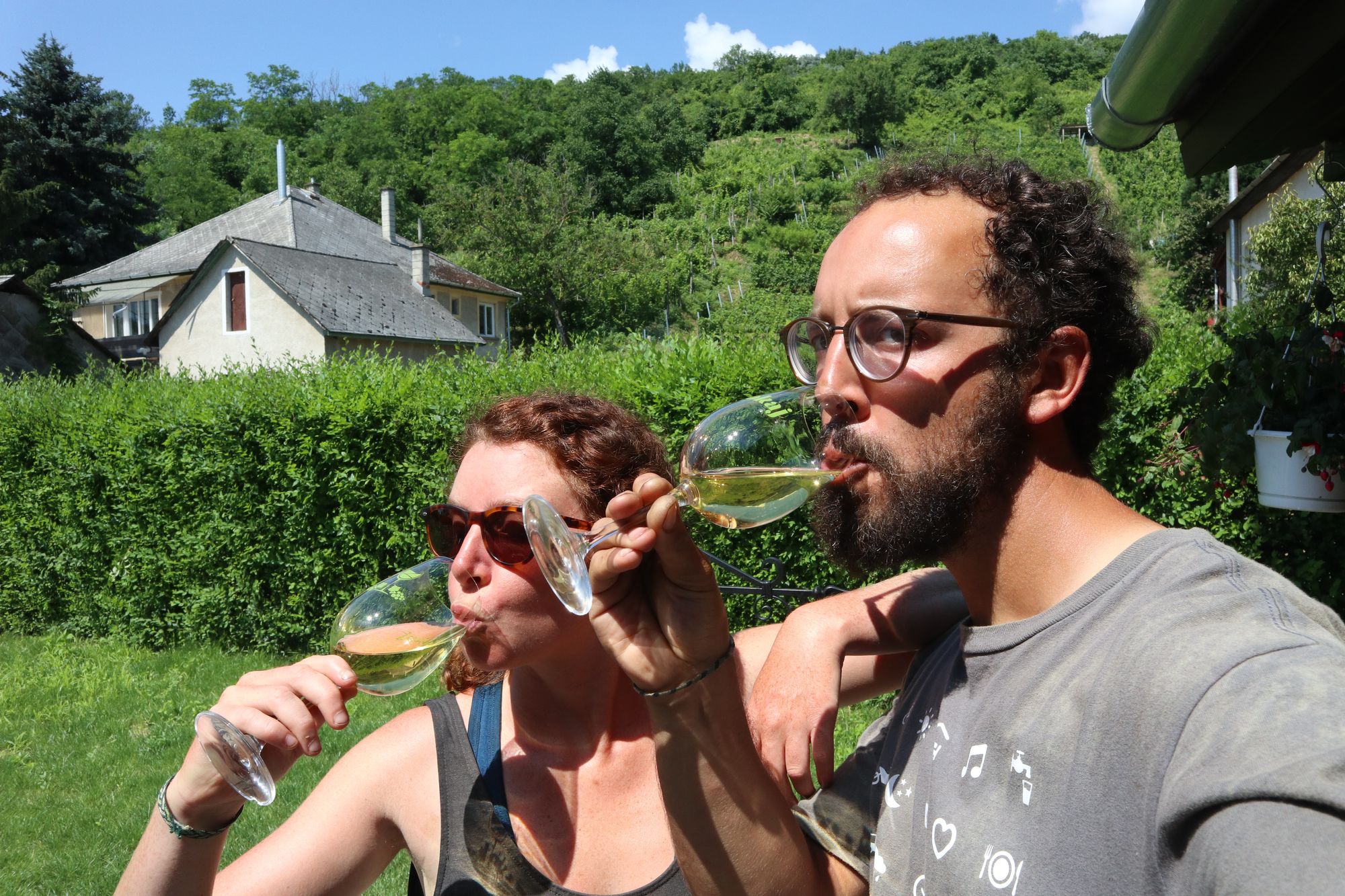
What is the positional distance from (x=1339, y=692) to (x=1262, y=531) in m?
5.02

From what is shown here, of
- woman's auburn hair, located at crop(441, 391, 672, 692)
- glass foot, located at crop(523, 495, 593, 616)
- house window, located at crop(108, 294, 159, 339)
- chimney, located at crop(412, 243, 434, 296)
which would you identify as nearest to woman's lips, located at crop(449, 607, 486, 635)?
woman's auburn hair, located at crop(441, 391, 672, 692)

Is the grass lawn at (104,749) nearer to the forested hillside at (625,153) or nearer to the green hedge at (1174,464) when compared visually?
the green hedge at (1174,464)

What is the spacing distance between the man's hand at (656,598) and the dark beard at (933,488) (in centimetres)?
30

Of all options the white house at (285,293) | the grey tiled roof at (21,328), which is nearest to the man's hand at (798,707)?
the white house at (285,293)

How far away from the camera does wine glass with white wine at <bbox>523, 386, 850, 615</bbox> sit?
1543mm

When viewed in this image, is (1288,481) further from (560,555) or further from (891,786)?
(560,555)

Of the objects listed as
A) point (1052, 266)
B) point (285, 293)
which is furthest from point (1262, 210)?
point (285, 293)

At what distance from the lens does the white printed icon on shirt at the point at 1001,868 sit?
1.15 meters

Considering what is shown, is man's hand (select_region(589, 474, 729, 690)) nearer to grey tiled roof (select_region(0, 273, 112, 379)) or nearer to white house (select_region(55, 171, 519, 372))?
white house (select_region(55, 171, 519, 372))

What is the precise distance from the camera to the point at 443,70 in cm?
9631

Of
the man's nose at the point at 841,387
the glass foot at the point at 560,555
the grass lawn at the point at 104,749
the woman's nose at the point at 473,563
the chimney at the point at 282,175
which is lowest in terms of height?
the grass lawn at the point at 104,749

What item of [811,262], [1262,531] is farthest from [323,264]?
[1262,531]

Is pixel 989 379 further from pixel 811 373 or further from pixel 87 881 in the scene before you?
pixel 87 881

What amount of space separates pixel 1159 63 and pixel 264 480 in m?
8.47
